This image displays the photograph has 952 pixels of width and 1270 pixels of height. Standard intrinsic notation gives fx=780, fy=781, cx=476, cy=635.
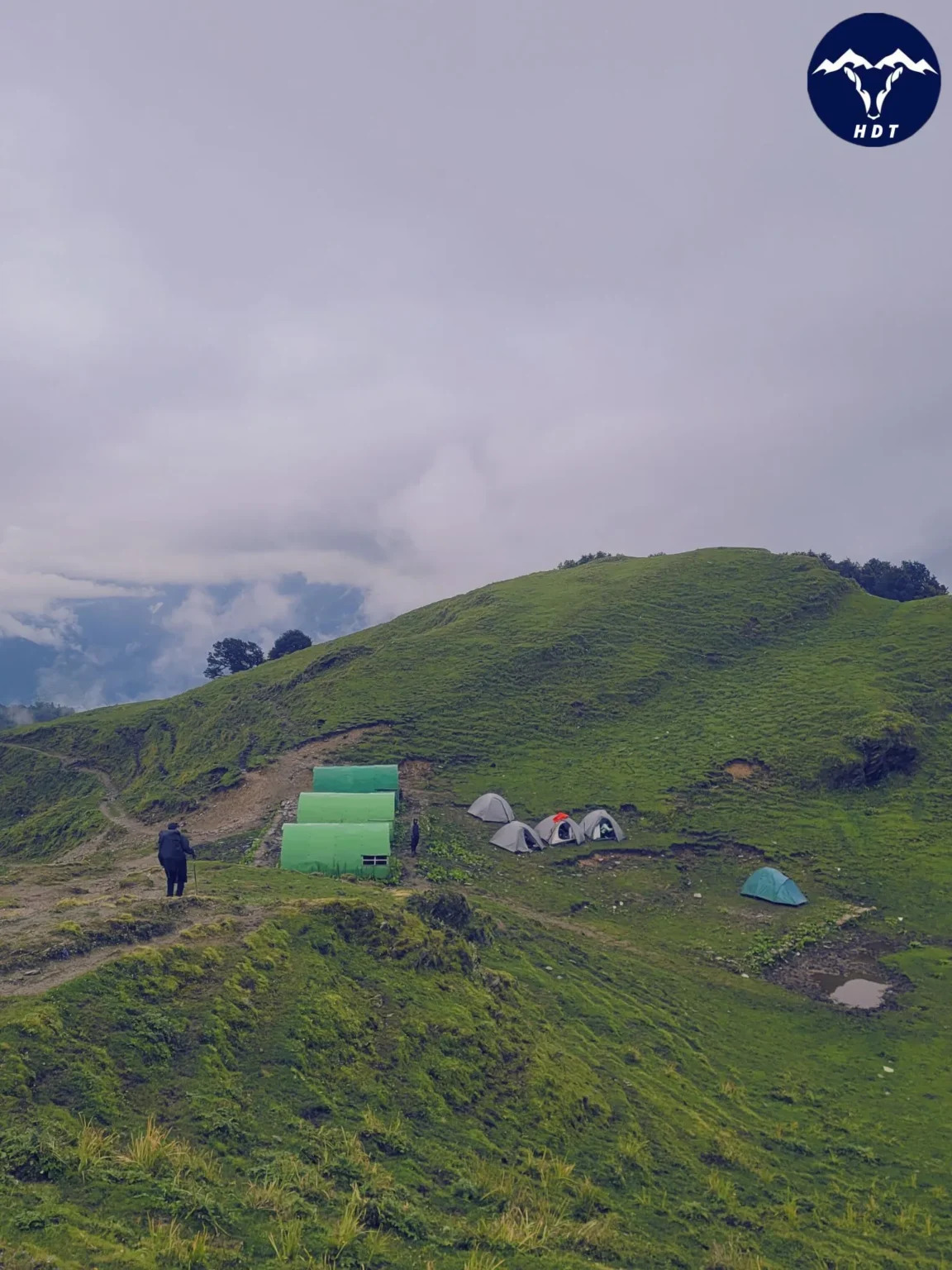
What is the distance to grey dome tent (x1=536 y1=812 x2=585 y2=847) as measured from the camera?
4400cm

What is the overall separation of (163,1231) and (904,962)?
3131 centimetres

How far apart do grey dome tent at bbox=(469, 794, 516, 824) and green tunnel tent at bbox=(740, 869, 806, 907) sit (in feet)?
45.7

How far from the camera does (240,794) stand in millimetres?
51469

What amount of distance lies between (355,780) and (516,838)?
11.1 m

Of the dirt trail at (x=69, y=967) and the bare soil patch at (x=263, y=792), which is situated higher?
the bare soil patch at (x=263, y=792)

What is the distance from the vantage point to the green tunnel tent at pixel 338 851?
3488 centimetres

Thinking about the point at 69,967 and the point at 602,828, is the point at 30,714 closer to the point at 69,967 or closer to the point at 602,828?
the point at 602,828

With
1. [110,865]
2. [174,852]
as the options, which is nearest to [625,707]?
[110,865]

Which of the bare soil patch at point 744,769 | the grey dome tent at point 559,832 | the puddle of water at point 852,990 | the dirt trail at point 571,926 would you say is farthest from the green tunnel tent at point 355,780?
the puddle of water at point 852,990

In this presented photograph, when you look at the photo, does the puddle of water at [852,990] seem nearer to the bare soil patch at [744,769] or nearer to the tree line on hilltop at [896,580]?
the bare soil patch at [744,769]

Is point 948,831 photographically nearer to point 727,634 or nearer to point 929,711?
point 929,711

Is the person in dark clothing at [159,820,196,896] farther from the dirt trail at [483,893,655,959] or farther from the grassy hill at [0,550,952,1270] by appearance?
the dirt trail at [483,893,655,959]

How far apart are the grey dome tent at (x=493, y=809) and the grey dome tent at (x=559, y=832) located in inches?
98.4

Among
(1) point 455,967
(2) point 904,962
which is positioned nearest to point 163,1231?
(1) point 455,967
